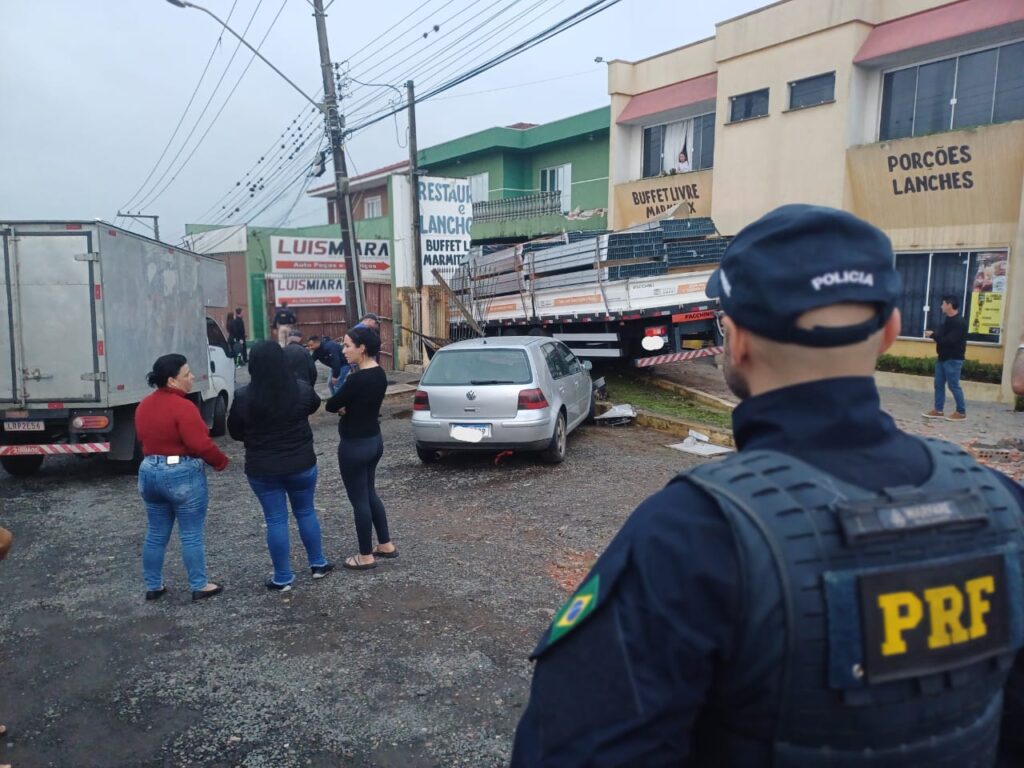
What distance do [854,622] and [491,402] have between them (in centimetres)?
703

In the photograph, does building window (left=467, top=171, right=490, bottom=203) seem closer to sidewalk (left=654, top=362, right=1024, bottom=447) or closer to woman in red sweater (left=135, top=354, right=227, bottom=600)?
sidewalk (left=654, top=362, right=1024, bottom=447)

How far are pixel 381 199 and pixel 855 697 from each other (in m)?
34.8

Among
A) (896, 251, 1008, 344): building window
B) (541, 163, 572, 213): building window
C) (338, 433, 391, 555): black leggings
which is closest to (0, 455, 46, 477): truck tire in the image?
(338, 433, 391, 555): black leggings

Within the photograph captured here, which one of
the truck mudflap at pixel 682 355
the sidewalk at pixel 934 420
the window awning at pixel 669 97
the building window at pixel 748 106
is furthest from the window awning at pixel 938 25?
the truck mudflap at pixel 682 355

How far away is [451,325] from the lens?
16.8 meters

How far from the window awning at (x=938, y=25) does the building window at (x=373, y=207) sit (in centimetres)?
2407

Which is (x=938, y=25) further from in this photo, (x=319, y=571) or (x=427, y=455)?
(x=319, y=571)

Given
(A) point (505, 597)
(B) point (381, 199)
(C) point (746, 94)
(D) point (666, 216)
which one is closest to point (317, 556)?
(A) point (505, 597)

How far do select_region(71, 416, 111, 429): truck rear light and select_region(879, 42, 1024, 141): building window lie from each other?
13.6m

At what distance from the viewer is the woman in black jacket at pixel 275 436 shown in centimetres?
482

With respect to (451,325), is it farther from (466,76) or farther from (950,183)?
(950,183)

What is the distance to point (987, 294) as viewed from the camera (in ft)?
40.5

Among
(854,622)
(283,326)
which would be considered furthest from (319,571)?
(854,622)

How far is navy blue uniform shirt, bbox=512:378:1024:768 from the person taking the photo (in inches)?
41.3
